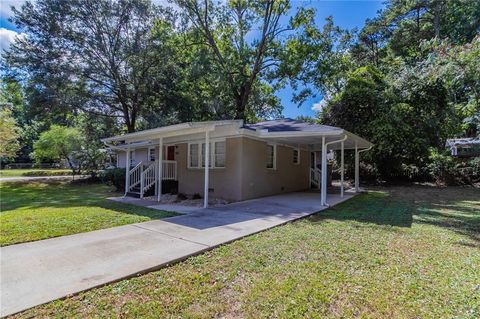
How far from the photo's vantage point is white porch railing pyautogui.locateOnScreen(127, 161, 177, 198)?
36.7ft

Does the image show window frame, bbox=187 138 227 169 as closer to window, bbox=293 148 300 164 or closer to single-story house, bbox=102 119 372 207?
single-story house, bbox=102 119 372 207

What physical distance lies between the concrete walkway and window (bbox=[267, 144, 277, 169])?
485 centimetres

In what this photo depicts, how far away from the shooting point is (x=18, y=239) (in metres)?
4.95

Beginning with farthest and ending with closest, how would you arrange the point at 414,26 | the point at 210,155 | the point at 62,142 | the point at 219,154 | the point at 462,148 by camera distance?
the point at 62,142 → the point at 414,26 → the point at 462,148 → the point at 210,155 → the point at 219,154

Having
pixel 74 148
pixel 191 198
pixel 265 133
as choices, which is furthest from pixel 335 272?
pixel 74 148

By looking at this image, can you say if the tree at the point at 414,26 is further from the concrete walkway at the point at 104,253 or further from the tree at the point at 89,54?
the concrete walkway at the point at 104,253

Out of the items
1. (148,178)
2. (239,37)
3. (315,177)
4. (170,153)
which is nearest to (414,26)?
(239,37)

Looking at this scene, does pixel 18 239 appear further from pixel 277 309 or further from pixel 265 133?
pixel 265 133

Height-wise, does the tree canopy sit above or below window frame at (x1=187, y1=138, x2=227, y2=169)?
above

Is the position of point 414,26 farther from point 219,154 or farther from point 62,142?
point 62,142

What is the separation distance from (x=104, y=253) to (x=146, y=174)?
287 inches

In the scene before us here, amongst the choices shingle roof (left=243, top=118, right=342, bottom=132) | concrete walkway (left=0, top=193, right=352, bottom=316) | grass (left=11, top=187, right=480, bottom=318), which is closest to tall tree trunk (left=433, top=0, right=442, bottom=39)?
shingle roof (left=243, top=118, right=342, bottom=132)

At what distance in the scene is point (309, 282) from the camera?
3.32 meters

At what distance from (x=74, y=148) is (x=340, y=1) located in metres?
22.6
